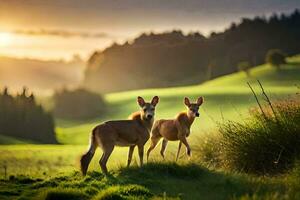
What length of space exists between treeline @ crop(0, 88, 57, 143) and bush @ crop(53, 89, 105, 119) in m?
15.3

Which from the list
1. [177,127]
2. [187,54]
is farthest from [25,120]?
[187,54]

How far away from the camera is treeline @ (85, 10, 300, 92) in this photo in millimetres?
58653

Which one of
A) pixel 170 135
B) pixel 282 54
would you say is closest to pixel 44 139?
pixel 170 135

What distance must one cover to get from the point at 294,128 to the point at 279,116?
720 mm

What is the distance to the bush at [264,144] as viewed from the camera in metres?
10.5

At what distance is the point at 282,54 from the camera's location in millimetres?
56469

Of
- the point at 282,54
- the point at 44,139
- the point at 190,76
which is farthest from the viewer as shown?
the point at 190,76

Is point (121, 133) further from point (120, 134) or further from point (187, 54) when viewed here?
point (187, 54)

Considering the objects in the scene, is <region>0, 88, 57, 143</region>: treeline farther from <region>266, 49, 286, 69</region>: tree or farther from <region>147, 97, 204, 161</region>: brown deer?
<region>266, 49, 286, 69</region>: tree

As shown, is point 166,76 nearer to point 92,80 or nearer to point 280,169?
point 92,80

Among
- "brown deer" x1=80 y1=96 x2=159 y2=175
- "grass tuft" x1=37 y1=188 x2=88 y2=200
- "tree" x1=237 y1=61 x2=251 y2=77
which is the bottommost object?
"grass tuft" x1=37 y1=188 x2=88 y2=200

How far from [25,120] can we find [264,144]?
25357mm

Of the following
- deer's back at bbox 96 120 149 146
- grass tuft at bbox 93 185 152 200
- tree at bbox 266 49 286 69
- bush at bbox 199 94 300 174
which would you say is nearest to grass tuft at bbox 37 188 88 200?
grass tuft at bbox 93 185 152 200

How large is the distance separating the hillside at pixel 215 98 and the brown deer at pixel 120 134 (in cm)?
1927
